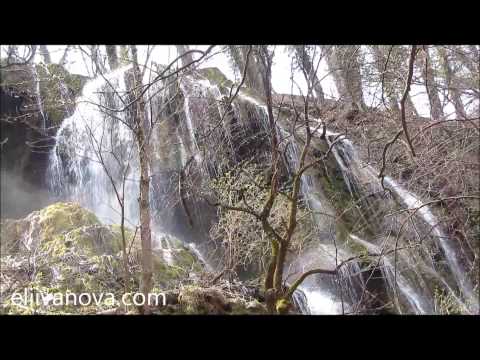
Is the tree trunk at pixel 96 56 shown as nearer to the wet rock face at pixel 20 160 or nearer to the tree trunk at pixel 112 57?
the tree trunk at pixel 112 57

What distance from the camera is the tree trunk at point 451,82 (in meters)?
3.26

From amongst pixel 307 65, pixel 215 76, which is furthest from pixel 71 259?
pixel 307 65

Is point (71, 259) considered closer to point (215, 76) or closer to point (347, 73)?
point (215, 76)

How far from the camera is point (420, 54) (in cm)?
349

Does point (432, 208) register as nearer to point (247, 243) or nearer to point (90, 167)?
point (247, 243)

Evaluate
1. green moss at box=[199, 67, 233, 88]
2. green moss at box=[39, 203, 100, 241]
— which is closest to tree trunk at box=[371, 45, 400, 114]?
green moss at box=[199, 67, 233, 88]

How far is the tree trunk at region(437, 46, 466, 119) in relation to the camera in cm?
326

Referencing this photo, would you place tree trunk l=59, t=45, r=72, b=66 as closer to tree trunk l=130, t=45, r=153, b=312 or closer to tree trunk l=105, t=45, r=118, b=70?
tree trunk l=105, t=45, r=118, b=70

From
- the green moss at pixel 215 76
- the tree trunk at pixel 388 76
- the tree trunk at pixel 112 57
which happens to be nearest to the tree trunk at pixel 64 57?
the tree trunk at pixel 112 57
